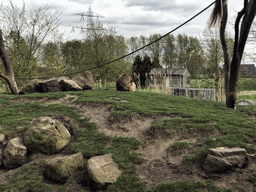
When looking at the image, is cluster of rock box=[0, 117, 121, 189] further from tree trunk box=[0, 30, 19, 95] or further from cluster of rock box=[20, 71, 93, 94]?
tree trunk box=[0, 30, 19, 95]

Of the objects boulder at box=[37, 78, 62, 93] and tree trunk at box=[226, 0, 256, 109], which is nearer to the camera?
tree trunk at box=[226, 0, 256, 109]

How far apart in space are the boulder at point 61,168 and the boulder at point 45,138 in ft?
2.83

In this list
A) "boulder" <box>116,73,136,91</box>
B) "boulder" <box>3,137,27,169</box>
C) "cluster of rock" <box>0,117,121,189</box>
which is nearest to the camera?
"cluster of rock" <box>0,117,121,189</box>

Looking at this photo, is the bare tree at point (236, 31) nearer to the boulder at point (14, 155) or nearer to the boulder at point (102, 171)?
the boulder at point (102, 171)

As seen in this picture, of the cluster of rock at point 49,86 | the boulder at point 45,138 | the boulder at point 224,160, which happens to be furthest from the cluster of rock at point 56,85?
the boulder at point 224,160

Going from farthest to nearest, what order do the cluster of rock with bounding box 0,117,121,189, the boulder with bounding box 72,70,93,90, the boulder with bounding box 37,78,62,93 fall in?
the boulder with bounding box 72,70,93,90, the boulder with bounding box 37,78,62,93, the cluster of rock with bounding box 0,117,121,189

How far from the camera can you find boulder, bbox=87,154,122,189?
3.81 meters

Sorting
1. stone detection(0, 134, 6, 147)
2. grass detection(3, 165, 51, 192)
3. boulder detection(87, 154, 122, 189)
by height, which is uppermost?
stone detection(0, 134, 6, 147)

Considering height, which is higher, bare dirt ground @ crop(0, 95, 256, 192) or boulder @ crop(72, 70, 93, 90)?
boulder @ crop(72, 70, 93, 90)

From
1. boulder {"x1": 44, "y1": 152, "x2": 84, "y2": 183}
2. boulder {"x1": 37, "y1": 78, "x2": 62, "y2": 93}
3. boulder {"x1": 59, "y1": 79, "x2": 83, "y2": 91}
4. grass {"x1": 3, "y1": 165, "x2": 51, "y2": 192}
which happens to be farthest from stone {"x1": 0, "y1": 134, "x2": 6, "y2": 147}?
boulder {"x1": 59, "y1": 79, "x2": 83, "y2": 91}

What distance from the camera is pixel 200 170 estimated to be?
3971 millimetres

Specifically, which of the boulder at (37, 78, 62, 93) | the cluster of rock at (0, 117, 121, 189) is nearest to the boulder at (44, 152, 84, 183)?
the cluster of rock at (0, 117, 121, 189)

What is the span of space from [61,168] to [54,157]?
2.76 ft

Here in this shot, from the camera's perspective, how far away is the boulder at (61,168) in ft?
13.3
